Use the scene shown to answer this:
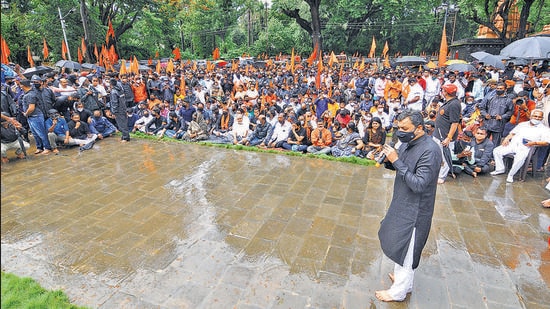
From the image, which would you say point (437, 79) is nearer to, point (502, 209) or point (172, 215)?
point (502, 209)

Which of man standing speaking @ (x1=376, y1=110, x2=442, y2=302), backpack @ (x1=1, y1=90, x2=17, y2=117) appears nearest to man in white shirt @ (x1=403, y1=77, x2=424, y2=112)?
man standing speaking @ (x1=376, y1=110, x2=442, y2=302)

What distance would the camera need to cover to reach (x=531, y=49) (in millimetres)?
8047

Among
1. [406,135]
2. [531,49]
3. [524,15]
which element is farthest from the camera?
[524,15]

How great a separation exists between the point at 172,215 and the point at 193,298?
1.87m

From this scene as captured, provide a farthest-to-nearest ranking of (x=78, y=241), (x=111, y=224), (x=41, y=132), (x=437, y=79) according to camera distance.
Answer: (x=437, y=79)
(x=41, y=132)
(x=111, y=224)
(x=78, y=241)

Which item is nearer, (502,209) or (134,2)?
(502,209)

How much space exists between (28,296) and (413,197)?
386 centimetres

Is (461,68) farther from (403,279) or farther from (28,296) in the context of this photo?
(28,296)

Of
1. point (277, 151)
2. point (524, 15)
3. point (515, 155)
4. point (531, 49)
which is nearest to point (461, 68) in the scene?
point (531, 49)

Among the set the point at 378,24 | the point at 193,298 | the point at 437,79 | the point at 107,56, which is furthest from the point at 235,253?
the point at 378,24

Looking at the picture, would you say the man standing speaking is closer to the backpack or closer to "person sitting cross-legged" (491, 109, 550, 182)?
"person sitting cross-legged" (491, 109, 550, 182)

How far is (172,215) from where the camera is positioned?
16.2ft

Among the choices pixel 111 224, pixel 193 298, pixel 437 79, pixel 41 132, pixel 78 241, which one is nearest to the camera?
pixel 193 298

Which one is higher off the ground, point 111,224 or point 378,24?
point 378,24
